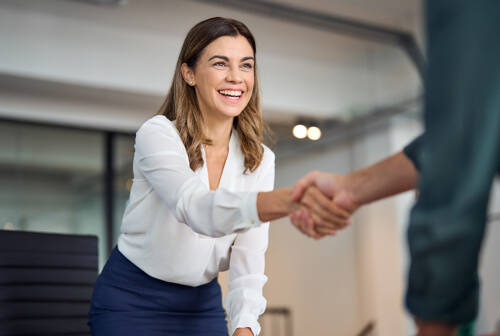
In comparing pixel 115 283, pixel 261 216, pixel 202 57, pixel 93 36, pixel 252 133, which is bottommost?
pixel 115 283

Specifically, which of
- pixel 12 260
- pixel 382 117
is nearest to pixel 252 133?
pixel 12 260

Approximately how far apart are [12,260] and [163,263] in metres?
0.50

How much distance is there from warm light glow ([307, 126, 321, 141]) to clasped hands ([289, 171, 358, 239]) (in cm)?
514

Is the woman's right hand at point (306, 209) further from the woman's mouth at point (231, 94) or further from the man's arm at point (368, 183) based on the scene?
the woman's mouth at point (231, 94)

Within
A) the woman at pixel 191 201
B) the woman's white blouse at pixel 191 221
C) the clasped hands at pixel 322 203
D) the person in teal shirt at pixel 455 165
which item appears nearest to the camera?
the person in teal shirt at pixel 455 165

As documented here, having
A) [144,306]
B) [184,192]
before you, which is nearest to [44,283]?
[144,306]

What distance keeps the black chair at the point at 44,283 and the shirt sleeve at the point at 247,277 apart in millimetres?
485

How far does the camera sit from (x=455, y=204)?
687 mm

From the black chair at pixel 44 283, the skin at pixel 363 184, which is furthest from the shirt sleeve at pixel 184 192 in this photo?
the black chair at pixel 44 283

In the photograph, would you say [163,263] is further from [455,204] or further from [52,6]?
Result: [52,6]

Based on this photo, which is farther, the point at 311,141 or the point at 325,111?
the point at 311,141

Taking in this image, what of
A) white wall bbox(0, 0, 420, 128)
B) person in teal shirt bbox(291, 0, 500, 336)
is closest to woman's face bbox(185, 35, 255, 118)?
person in teal shirt bbox(291, 0, 500, 336)

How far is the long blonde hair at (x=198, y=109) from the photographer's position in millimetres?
1638

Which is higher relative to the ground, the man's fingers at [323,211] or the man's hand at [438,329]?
the man's fingers at [323,211]
